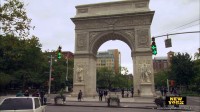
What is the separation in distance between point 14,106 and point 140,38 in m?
29.7

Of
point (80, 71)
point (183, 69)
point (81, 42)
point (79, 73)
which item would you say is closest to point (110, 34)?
point (81, 42)

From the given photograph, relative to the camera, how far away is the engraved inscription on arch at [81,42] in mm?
38812

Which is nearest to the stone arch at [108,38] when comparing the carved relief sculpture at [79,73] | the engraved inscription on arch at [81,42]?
Result: the engraved inscription on arch at [81,42]

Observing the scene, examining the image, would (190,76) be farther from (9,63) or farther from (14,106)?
(14,106)

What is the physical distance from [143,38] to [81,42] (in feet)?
34.5

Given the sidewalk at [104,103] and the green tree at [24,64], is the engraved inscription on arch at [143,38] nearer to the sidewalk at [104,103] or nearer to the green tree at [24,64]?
the sidewalk at [104,103]

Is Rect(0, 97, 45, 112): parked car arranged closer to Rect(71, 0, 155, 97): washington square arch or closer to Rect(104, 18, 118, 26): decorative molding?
Rect(71, 0, 155, 97): washington square arch

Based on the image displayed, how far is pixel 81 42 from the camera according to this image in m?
39.1

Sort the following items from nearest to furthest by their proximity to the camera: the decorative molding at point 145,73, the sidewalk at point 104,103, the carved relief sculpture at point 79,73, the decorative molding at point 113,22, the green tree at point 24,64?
the sidewalk at point 104,103 → the decorative molding at point 145,73 → the decorative molding at point 113,22 → the carved relief sculpture at point 79,73 → the green tree at point 24,64

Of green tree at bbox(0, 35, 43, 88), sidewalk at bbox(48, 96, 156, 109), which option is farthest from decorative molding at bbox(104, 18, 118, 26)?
green tree at bbox(0, 35, 43, 88)

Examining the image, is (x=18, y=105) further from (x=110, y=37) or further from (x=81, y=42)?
(x=110, y=37)

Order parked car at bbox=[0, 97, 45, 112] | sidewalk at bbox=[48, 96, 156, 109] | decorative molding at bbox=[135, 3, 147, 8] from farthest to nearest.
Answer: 1. decorative molding at bbox=[135, 3, 147, 8]
2. sidewalk at bbox=[48, 96, 156, 109]
3. parked car at bbox=[0, 97, 45, 112]

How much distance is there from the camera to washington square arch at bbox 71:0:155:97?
35.8 m

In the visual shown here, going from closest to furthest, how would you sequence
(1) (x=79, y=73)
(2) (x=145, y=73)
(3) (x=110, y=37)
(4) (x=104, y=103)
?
(4) (x=104, y=103), (2) (x=145, y=73), (1) (x=79, y=73), (3) (x=110, y=37)
